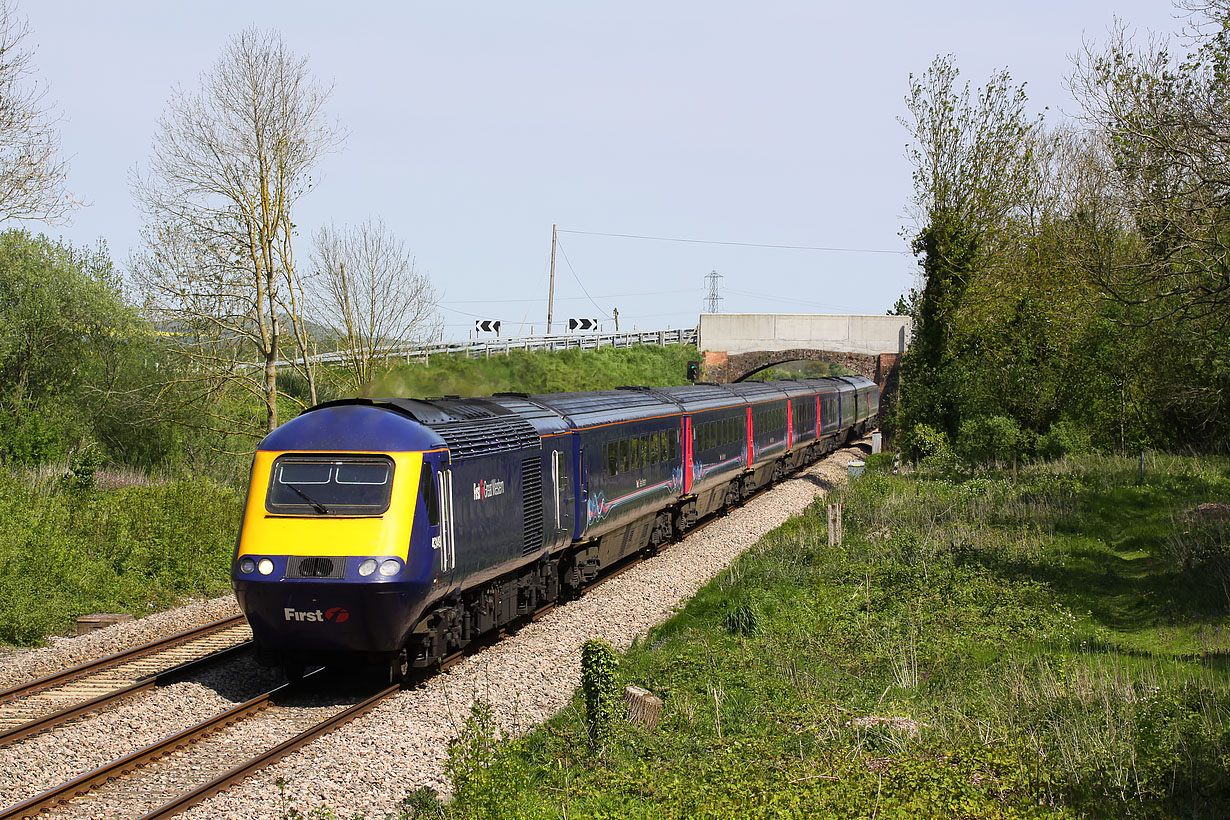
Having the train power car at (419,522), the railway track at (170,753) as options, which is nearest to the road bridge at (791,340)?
the train power car at (419,522)

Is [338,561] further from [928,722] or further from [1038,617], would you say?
[1038,617]

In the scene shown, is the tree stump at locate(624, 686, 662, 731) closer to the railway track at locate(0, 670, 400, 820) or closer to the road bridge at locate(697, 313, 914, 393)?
the railway track at locate(0, 670, 400, 820)

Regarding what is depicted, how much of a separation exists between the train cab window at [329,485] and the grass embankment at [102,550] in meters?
5.18

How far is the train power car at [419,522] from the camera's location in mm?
10539

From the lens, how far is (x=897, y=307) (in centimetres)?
8200

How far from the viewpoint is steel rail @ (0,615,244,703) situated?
11.0 metres

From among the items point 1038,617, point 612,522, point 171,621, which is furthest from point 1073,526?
point 171,621

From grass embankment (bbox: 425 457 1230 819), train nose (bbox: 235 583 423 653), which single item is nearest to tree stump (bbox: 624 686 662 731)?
grass embankment (bbox: 425 457 1230 819)

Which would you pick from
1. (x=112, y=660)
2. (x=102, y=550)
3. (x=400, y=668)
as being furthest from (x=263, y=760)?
(x=102, y=550)

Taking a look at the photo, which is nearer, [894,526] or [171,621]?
[171,621]

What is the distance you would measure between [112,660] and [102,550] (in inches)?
216

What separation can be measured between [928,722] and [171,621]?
1077 cm

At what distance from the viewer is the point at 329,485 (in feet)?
35.7

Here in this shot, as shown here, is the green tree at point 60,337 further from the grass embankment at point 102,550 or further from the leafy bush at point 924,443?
the leafy bush at point 924,443
